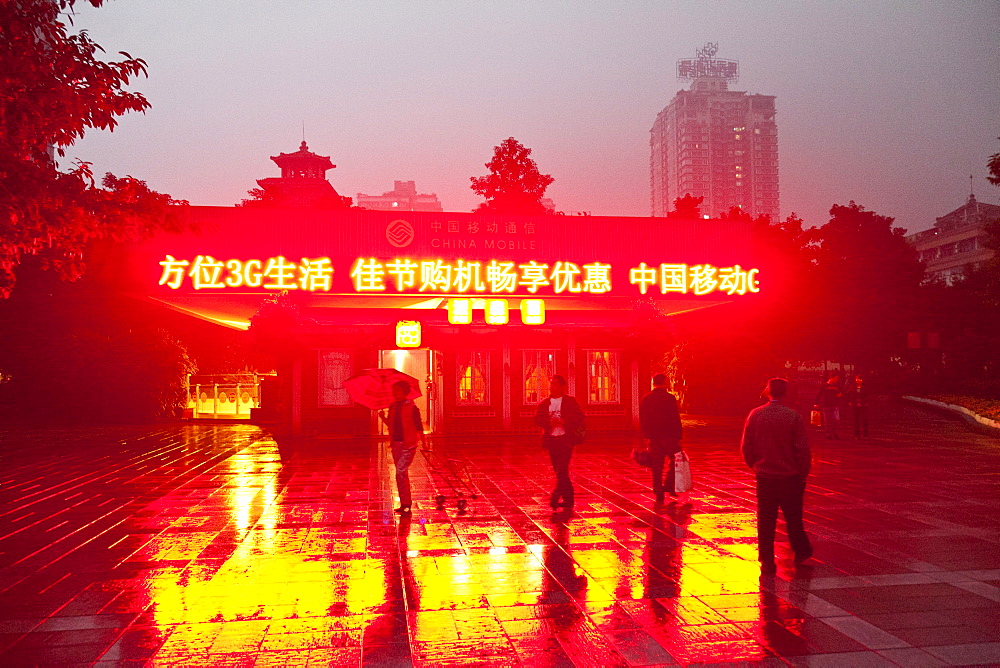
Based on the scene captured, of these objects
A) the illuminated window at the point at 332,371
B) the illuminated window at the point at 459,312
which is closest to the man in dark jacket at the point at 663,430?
the illuminated window at the point at 459,312

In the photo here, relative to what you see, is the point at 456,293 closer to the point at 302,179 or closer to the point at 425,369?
the point at 425,369

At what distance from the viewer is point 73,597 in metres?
6.38

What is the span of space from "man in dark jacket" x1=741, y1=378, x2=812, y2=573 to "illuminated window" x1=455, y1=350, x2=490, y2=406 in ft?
53.8

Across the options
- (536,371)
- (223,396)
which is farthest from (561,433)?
(223,396)

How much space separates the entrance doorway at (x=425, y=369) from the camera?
76.0 feet

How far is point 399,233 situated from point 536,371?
608 cm

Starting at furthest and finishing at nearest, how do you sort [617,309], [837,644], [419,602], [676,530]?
[617,309] → [676,530] → [419,602] → [837,644]

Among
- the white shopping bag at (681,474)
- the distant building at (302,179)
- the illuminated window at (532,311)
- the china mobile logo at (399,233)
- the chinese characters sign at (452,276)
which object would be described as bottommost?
the white shopping bag at (681,474)

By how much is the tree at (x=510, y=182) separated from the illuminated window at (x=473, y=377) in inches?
920

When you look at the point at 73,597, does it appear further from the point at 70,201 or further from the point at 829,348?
the point at 829,348

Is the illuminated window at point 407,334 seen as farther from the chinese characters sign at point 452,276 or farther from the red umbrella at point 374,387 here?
the red umbrella at point 374,387

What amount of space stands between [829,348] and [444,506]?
1291 inches

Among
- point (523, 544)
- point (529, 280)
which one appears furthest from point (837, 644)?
point (529, 280)

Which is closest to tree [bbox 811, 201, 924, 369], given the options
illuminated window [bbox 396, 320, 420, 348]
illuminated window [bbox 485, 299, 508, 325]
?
illuminated window [bbox 485, 299, 508, 325]
